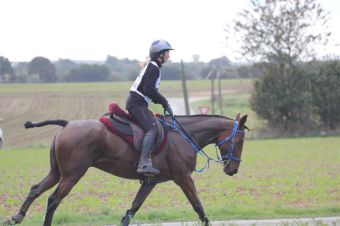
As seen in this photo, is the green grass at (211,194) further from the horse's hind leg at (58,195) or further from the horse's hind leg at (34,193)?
the horse's hind leg at (58,195)

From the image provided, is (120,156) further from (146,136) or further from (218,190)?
(218,190)

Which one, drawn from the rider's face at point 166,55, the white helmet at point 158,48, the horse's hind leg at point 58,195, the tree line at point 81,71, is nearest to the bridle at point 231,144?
the rider's face at point 166,55

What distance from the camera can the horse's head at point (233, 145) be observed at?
10625mm

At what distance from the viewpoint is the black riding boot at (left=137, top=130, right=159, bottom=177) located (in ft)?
31.5

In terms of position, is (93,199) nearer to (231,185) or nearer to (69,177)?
(231,185)

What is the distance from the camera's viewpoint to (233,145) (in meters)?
10.6


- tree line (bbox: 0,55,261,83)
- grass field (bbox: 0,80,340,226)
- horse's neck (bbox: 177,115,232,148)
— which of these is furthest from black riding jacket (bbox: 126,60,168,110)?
tree line (bbox: 0,55,261,83)

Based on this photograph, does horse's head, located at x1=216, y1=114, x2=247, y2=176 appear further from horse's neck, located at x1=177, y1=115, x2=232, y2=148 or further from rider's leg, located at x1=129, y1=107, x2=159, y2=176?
rider's leg, located at x1=129, y1=107, x2=159, y2=176

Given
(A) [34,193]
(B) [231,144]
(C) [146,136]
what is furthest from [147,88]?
(A) [34,193]

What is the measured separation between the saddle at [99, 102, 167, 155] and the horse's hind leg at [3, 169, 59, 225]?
119cm

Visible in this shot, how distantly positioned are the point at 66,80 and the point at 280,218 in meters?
53.8

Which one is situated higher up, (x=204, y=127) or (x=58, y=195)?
(x=204, y=127)

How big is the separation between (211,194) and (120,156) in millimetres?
7102

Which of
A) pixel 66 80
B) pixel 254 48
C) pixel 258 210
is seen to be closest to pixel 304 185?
pixel 258 210
